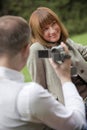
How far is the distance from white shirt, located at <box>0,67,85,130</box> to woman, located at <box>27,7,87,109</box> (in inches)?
50.2

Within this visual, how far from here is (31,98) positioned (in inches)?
104

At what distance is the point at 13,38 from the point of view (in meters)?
2.71

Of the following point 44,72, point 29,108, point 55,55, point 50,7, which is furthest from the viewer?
point 50,7

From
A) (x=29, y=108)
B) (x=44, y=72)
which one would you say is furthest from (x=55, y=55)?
(x=44, y=72)

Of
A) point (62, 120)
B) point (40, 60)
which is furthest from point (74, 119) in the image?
point (40, 60)

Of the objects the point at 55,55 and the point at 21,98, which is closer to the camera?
the point at 21,98

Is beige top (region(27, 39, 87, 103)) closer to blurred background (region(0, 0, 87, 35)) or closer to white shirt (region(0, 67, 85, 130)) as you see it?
white shirt (region(0, 67, 85, 130))

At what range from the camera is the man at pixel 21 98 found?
8.76 ft

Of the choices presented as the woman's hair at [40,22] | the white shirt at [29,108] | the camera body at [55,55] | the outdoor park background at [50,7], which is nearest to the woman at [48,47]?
the woman's hair at [40,22]

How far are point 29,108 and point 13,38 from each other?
36cm

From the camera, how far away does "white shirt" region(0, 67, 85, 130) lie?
8.73ft

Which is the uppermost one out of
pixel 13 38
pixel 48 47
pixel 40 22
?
pixel 13 38

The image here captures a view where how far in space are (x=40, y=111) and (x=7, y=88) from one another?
207 mm

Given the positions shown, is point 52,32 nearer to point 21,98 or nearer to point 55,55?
point 55,55
